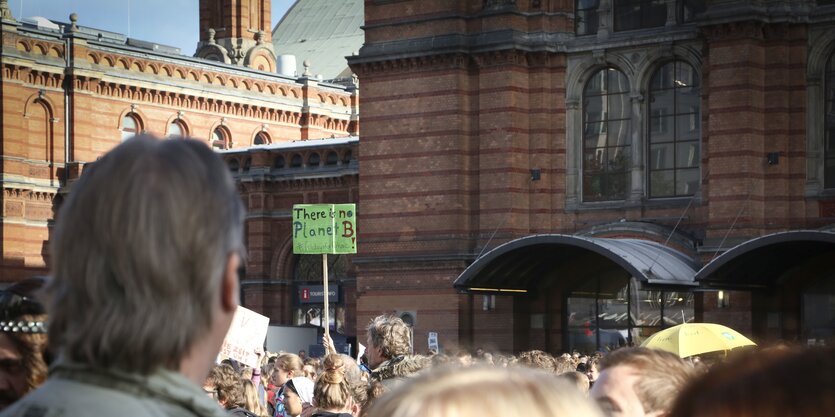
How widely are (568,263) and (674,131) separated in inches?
142

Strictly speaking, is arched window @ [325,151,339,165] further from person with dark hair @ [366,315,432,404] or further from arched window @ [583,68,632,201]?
person with dark hair @ [366,315,432,404]

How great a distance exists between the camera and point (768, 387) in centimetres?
266

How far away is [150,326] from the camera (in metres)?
2.62

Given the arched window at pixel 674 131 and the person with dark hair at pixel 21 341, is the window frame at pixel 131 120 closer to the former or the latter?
the arched window at pixel 674 131

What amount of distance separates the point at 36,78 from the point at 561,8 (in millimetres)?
24852

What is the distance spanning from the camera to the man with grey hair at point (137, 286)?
2.60 metres

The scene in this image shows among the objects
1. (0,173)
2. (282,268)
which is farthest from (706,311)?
(0,173)

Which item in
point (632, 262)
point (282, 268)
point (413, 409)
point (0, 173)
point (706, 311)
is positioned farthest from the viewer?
point (0, 173)

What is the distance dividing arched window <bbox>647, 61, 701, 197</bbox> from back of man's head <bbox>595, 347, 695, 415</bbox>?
88.1 ft

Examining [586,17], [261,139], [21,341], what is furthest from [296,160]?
[21,341]

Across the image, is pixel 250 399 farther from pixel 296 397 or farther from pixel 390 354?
pixel 296 397

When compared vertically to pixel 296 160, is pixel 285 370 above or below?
below

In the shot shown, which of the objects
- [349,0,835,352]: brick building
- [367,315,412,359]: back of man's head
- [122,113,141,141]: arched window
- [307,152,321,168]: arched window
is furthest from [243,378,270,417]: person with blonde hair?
[122,113,141,141]: arched window

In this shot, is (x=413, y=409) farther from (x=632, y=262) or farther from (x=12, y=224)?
(x=12, y=224)
